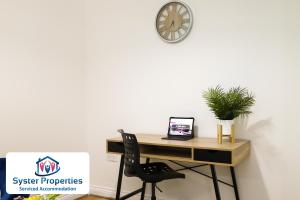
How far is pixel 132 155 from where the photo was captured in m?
2.63

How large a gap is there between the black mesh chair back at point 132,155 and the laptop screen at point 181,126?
646mm

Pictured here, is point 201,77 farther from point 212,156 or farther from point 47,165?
point 47,165

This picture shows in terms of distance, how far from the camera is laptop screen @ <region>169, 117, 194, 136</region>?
3070mm

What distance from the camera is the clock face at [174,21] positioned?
318 centimetres

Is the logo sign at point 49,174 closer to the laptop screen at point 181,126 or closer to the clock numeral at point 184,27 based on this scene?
the laptop screen at point 181,126

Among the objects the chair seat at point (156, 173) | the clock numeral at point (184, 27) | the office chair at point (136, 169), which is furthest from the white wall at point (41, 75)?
the clock numeral at point (184, 27)

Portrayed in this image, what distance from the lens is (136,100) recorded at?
11.6ft

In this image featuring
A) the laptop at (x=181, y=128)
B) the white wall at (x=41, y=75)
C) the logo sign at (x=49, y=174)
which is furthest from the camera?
the laptop at (x=181, y=128)

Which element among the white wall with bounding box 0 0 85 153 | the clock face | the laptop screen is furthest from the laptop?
the white wall with bounding box 0 0 85 153

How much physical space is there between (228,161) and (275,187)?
2.39ft

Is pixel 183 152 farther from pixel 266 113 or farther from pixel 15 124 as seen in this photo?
pixel 15 124

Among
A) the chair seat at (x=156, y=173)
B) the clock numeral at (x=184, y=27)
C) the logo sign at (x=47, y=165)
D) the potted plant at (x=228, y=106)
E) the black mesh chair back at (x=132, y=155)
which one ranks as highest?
the clock numeral at (x=184, y=27)

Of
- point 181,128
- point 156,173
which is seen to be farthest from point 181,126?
point 156,173

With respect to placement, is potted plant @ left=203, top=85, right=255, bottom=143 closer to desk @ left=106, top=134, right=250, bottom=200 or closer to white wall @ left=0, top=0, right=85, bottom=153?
desk @ left=106, top=134, right=250, bottom=200
